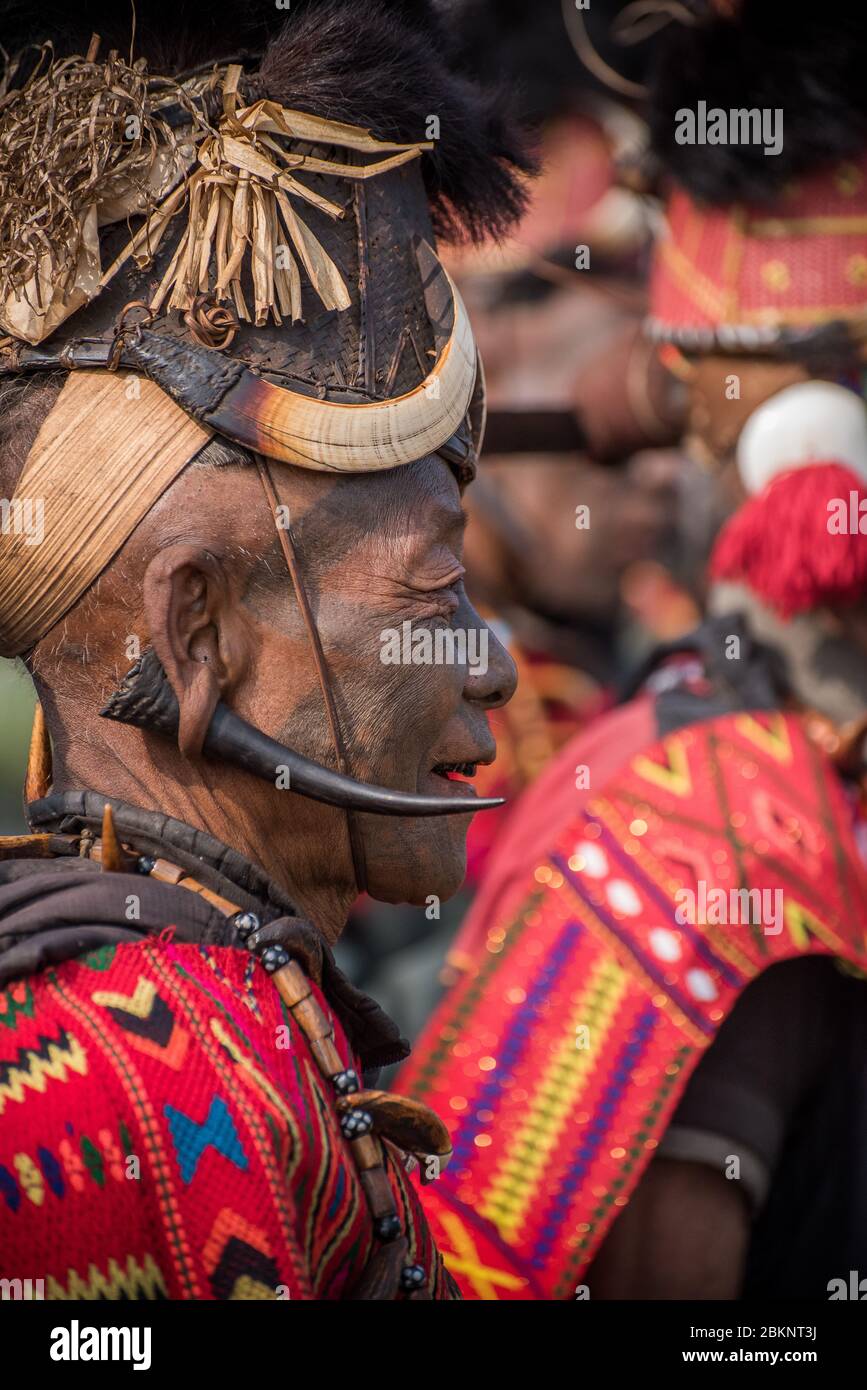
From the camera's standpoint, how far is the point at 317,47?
196cm

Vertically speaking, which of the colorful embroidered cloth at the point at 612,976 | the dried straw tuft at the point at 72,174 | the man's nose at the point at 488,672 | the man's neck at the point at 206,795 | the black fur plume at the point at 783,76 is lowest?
the colorful embroidered cloth at the point at 612,976

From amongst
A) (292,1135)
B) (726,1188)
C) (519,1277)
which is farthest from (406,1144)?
(726,1188)

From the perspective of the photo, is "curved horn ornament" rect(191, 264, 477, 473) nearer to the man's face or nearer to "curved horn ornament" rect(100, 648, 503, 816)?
the man's face

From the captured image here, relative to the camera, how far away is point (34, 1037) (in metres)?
1.68

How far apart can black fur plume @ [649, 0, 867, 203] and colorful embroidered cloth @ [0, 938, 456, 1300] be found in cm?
278

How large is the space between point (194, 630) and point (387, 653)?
211 mm

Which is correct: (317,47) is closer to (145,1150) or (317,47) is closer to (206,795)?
(206,795)

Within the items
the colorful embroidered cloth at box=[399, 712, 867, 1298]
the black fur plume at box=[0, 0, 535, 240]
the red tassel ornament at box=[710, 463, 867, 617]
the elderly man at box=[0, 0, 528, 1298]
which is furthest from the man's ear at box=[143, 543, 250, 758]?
the red tassel ornament at box=[710, 463, 867, 617]

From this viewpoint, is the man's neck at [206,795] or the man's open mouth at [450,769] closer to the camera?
the man's neck at [206,795]

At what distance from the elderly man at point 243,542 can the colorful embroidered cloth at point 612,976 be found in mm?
1060

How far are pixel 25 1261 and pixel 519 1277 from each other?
1464mm

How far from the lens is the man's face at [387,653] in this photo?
6.31 ft

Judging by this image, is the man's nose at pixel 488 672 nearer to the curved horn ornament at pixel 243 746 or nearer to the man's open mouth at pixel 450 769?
the man's open mouth at pixel 450 769

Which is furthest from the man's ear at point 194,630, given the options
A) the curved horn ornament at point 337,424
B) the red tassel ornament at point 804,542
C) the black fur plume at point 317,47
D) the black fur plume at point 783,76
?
the black fur plume at point 783,76
